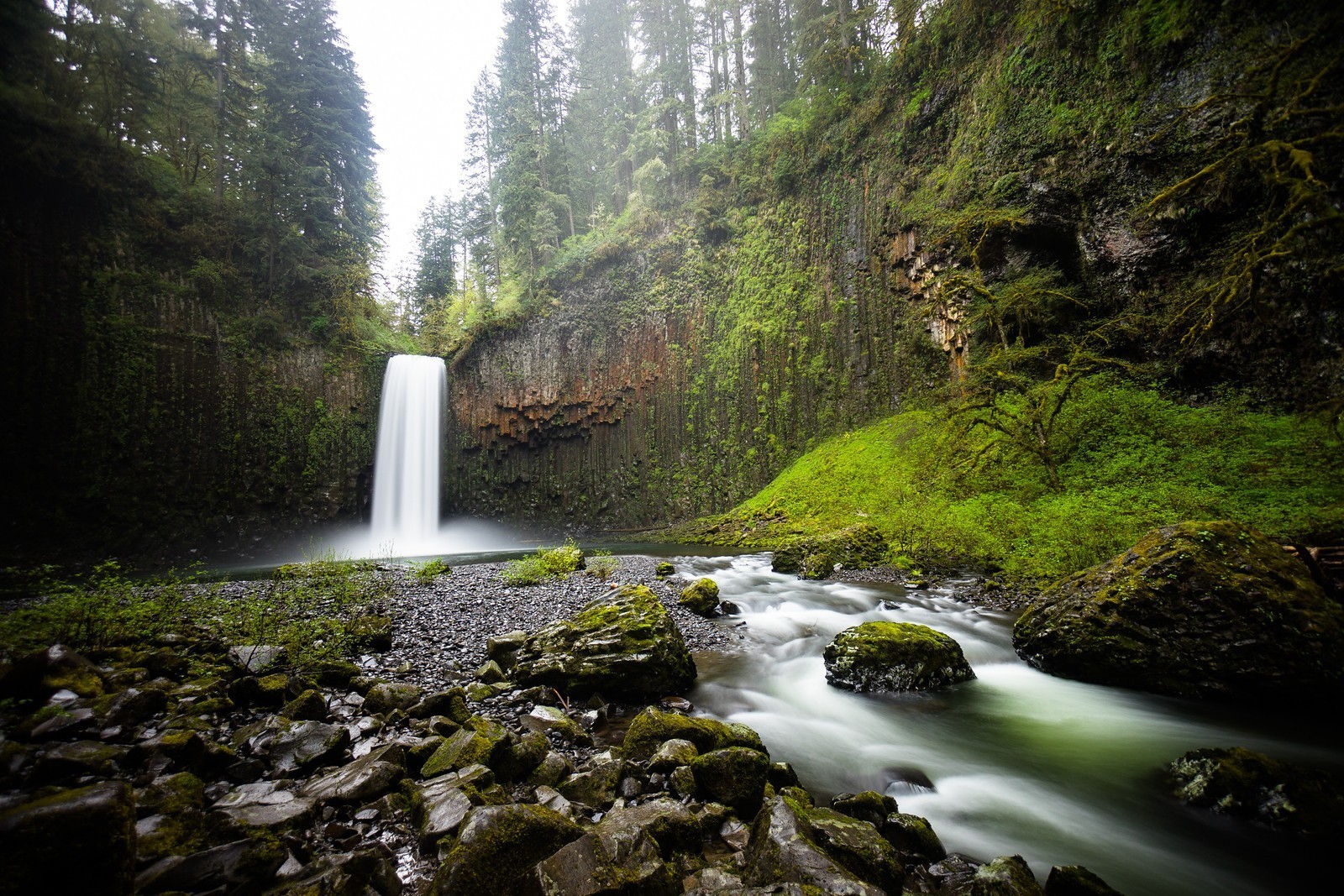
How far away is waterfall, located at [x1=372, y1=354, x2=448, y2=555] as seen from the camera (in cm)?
2191

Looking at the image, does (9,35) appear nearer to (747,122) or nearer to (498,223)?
(498,223)

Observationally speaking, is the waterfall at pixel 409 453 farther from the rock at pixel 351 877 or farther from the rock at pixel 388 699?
the rock at pixel 351 877

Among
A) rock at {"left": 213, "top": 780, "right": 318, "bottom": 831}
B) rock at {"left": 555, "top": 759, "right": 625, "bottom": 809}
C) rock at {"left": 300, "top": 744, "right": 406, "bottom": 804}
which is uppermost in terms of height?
rock at {"left": 213, "top": 780, "right": 318, "bottom": 831}

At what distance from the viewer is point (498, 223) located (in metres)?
28.8

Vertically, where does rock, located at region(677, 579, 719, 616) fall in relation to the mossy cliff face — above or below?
below

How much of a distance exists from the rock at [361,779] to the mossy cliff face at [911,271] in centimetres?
1036

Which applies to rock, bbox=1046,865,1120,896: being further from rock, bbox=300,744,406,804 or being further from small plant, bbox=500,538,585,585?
small plant, bbox=500,538,585,585

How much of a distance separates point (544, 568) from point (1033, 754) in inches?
301

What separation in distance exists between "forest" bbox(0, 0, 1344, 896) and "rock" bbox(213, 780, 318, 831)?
0.03 meters

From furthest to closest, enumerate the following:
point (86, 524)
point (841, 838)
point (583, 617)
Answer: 1. point (86, 524)
2. point (583, 617)
3. point (841, 838)

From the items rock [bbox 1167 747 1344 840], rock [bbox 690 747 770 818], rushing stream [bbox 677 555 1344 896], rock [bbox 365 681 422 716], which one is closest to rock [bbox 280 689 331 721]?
rock [bbox 365 681 422 716]

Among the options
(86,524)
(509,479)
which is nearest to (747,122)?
(509,479)

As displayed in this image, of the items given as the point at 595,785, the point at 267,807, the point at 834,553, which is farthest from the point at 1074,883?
the point at 834,553

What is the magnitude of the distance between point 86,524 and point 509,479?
13.5m
